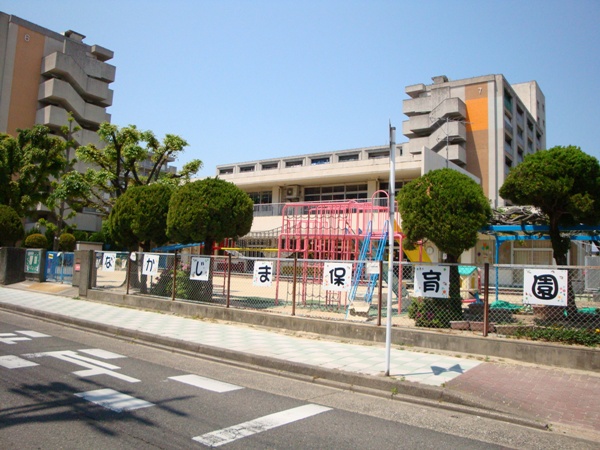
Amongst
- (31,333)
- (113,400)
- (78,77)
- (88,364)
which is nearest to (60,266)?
(31,333)

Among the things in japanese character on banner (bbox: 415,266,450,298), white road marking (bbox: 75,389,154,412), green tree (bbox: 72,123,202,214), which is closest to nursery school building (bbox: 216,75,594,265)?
green tree (bbox: 72,123,202,214)

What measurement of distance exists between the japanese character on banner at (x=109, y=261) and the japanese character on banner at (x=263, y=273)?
7.31 metres

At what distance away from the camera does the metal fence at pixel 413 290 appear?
9203 millimetres

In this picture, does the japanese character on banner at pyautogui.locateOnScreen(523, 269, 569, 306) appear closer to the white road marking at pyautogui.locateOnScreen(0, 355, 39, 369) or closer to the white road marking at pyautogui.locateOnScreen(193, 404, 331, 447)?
the white road marking at pyautogui.locateOnScreen(193, 404, 331, 447)

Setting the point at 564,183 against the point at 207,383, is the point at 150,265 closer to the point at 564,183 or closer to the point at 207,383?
the point at 207,383

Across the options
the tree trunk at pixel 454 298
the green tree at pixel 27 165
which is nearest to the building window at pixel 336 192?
the green tree at pixel 27 165

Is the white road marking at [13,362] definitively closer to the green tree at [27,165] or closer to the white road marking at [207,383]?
the white road marking at [207,383]

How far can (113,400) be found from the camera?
5938 millimetres

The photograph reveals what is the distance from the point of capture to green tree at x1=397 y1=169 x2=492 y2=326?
1023 cm

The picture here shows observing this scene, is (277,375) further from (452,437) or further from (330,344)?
(452,437)

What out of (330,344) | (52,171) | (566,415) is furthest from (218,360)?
(52,171)

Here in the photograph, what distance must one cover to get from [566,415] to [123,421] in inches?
214

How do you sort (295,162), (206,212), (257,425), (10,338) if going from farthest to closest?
(295,162)
(206,212)
(10,338)
(257,425)

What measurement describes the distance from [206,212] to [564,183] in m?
10.1
